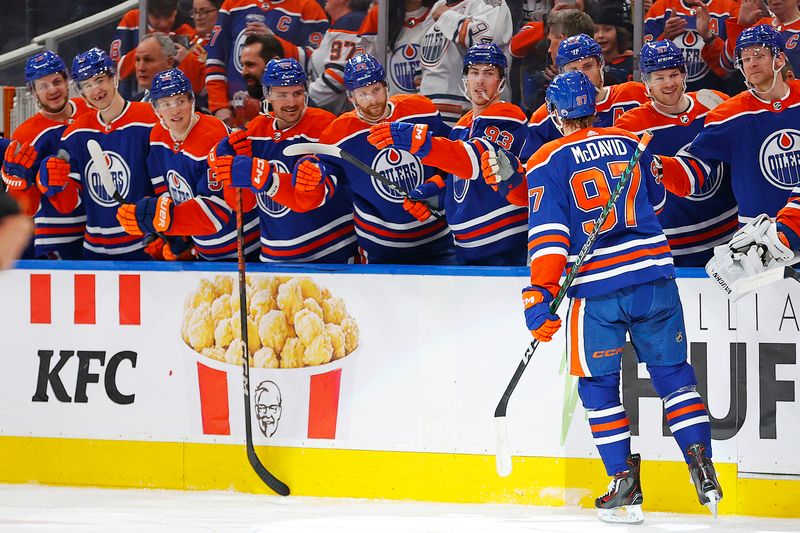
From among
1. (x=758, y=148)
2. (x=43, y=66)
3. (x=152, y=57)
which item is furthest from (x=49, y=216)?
(x=758, y=148)

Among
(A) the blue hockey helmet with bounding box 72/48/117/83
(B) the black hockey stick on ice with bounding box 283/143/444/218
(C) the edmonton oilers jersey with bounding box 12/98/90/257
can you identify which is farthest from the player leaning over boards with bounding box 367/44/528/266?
(C) the edmonton oilers jersey with bounding box 12/98/90/257

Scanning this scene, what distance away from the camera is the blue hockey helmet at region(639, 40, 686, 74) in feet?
13.1

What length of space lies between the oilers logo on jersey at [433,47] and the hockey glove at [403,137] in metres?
1.04

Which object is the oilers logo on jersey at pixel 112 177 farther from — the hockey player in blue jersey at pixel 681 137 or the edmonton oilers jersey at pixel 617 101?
the hockey player in blue jersey at pixel 681 137

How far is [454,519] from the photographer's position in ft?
12.3

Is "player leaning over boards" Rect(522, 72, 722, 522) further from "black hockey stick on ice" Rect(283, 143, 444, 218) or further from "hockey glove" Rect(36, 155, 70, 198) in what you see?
"hockey glove" Rect(36, 155, 70, 198)

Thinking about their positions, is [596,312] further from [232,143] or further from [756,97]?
[232,143]

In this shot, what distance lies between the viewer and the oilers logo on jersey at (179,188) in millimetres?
4449

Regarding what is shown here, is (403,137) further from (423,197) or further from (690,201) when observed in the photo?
(690,201)

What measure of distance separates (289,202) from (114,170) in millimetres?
863

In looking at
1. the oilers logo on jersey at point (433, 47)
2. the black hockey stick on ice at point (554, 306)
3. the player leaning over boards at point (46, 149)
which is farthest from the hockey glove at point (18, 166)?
the black hockey stick on ice at point (554, 306)

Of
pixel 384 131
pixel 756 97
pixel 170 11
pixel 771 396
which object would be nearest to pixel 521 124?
pixel 384 131

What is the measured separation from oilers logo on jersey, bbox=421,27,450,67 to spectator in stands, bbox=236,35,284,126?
643 mm

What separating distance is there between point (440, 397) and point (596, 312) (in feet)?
2.36
